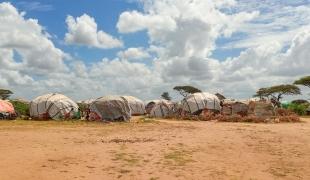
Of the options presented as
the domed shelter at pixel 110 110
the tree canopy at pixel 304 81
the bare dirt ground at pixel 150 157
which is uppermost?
the tree canopy at pixel 304 81

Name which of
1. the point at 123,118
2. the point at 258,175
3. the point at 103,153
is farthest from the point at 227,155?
the point at 123,118

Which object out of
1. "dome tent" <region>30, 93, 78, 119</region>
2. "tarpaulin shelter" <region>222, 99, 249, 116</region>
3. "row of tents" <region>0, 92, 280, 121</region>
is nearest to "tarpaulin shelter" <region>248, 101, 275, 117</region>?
"row of tents" <region>0, 92, 280, 121</region>

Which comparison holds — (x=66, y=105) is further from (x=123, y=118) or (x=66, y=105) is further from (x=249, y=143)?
(x=249, y=143)

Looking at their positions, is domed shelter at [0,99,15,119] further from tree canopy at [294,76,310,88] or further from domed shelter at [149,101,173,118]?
tree canopy at [294,76,310,88]

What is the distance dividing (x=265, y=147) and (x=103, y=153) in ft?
25.6

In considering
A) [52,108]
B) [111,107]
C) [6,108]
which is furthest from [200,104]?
[6,108]

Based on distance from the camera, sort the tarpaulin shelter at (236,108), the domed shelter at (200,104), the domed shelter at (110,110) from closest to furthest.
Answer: the domed shelter at (110,110) → the tarpaulin shelter at (236,108) → the domed shelter at (200,104)

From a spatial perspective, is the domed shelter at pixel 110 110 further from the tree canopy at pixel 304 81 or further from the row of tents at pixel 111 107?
the tree canopy at pixel 304 81

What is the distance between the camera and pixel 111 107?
1570 inches

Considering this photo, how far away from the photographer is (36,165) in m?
14.8

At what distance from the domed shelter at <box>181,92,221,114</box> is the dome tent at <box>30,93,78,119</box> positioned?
11662 mm

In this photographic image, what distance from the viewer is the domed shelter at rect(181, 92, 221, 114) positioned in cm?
4838

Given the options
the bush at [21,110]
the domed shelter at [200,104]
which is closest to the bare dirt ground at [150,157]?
the domed shelter at [200,104]

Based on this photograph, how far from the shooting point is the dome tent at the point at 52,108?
140 feet
